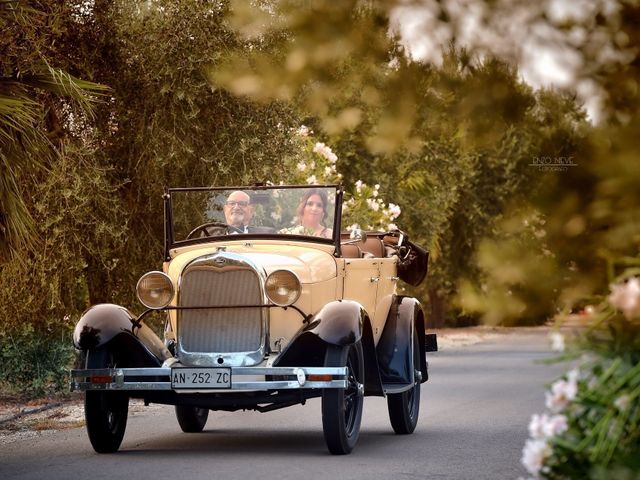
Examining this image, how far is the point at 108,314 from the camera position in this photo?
32.9 feet

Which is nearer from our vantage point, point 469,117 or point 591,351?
point 469,117

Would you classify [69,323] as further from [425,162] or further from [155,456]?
[425,162]

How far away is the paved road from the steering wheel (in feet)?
5.54

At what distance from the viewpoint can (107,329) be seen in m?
9.86

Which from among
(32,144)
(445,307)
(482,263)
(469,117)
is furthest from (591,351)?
(445,307)

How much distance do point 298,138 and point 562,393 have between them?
46.1ft

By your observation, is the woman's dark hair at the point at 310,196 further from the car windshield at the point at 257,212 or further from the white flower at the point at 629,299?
the white flower at the point at 629,299

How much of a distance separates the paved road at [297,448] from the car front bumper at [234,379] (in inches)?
19.6

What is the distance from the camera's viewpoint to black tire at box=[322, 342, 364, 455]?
9391mm

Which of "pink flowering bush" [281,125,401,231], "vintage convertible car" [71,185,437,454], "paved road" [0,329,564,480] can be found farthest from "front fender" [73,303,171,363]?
"pink flowering bush" [281,125,401,231]

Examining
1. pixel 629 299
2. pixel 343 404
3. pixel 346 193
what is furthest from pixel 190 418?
pixel 346 193

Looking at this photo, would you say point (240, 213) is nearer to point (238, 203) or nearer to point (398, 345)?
point (238, 203)

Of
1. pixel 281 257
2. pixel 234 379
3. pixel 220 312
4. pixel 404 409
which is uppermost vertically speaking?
pixel 281 257

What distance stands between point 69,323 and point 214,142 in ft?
9.29
